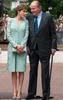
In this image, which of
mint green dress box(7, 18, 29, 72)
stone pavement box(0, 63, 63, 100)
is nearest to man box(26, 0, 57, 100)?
mint green dress box(7, 18, 29, 72)

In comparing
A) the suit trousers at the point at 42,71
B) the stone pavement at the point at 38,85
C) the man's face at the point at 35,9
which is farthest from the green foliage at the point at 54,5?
the man's face at the point at 35,9

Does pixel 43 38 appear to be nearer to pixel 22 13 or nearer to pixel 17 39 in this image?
pixel 17 39

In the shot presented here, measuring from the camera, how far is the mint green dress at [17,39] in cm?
809

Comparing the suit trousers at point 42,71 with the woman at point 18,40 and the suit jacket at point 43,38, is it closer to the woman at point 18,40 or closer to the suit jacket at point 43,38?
the suit jacket at point 43,38

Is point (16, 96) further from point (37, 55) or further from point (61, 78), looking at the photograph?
point (61, 78)

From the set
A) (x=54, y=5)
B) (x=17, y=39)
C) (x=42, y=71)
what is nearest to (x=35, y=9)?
(x=17, y=39)

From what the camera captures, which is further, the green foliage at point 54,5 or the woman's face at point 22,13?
the green foliage at point 54,5

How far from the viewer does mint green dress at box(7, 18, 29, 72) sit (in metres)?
8.09

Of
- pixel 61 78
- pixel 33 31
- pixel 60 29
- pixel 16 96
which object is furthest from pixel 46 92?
pixel 60 29

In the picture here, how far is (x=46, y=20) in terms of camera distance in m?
8.38

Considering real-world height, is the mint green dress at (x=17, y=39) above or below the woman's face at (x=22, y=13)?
below

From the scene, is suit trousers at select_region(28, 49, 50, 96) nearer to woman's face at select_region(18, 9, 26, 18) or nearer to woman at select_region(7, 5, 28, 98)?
woman at select_region(7, 5, 28, 98)

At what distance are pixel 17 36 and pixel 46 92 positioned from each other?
4.11 ft

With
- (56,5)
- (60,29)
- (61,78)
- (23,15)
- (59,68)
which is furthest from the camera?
(56,5)
